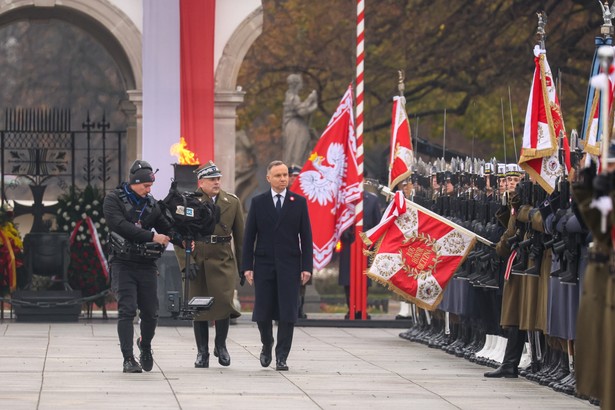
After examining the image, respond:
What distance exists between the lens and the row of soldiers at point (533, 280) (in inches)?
367

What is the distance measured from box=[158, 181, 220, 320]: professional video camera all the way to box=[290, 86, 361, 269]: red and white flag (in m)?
6.88

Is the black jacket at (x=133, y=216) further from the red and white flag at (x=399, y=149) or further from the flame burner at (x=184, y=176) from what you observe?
the red and white flag at (x=399, y=149)

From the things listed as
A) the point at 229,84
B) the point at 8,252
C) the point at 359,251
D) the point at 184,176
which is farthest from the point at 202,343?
the point at 229,84

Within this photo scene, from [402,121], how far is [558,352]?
24.3 feet

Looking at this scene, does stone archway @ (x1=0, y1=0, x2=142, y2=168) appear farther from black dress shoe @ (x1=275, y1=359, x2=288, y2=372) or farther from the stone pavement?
black dress shoe @ (x1=275, y1=359, x2=288, y2=372)

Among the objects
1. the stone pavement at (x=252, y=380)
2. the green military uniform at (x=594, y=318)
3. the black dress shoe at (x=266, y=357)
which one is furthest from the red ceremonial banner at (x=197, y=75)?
the green military uniform at (x=594, y=318)

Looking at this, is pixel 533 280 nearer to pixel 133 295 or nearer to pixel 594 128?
pixel 594 128

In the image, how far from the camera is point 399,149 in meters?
20.5

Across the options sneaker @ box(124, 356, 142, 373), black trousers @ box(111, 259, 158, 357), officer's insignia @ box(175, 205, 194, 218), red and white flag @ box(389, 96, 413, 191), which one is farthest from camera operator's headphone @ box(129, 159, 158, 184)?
red and white flag @ box(389, 96, 413, 191)

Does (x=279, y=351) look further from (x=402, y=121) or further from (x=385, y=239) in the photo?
(x=402, y=121)

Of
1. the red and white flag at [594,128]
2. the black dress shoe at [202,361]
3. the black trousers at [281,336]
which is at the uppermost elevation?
the red and white flag at [594,128]

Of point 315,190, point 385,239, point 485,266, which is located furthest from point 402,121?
point 485,266

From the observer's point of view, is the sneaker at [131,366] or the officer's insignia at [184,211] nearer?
the sneaker at [131,366]

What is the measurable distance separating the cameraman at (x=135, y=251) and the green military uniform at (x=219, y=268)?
2.22ft
